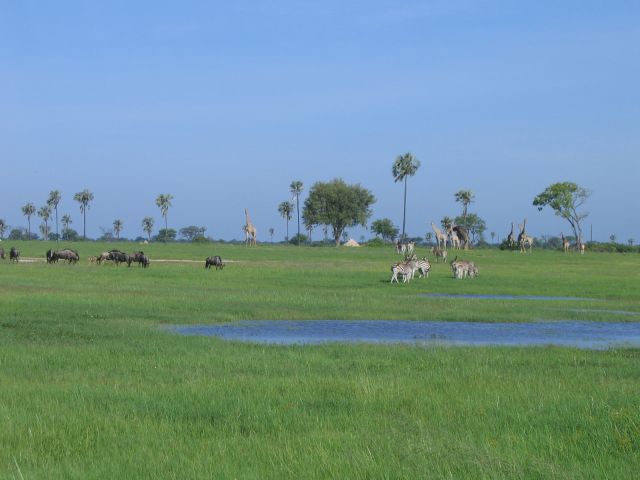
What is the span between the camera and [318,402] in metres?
12.2

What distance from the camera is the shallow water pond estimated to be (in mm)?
20969

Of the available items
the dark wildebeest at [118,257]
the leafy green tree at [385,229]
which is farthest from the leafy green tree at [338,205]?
the dark wildebeest at [118,257]

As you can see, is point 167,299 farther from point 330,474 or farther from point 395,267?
point 330,474

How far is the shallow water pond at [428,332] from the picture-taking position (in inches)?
826

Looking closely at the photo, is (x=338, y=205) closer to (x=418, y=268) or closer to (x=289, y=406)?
(x=418, y=268)

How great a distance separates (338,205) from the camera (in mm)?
132875

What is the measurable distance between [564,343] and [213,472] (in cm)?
1404

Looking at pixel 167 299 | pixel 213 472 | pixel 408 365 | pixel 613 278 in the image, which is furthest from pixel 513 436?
pixel 613 278

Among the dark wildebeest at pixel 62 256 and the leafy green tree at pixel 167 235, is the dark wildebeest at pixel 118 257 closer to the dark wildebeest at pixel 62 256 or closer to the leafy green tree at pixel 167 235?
the dark wildebeest at pixel 62 256

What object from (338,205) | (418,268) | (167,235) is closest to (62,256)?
(418,268)

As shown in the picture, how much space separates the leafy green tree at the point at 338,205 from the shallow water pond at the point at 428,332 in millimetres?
106550

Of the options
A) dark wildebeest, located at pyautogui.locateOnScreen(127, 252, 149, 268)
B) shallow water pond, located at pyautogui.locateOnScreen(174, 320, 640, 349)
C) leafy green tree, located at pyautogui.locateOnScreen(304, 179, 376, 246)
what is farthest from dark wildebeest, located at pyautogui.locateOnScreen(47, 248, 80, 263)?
leafy green tree, located at pyautogui.locateOnScreen(304, 179, 376, 246)

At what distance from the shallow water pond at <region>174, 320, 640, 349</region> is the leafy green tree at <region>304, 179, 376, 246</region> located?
350ft

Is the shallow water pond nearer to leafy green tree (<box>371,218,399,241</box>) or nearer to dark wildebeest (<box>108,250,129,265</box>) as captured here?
dark wildebeest (<box>108,250,129,265</box>)
